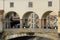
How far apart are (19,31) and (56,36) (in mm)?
3164

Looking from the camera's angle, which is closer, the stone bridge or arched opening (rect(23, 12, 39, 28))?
the stone bridge

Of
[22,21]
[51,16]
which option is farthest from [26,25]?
[51,16]

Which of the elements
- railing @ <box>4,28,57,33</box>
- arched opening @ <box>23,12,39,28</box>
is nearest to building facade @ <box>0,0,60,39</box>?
arched opening @ <box>23,12,39,28</box>

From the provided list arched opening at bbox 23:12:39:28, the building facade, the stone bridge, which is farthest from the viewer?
arched opening at bbox 23:12:39:28

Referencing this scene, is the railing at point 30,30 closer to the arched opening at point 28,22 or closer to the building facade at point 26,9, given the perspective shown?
the building facade at point 26,9

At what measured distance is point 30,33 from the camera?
39.3 metres

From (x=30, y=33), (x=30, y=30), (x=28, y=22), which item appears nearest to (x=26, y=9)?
(x=30, y=30)

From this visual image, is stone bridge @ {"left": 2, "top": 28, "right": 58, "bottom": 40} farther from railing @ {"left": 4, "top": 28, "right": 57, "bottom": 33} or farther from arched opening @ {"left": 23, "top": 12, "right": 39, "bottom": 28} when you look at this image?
arched opening @ {"left": 23, "top": 12, "right": 39, "bottom": 28}

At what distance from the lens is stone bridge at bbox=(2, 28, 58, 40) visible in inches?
1515

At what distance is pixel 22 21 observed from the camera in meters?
39.9

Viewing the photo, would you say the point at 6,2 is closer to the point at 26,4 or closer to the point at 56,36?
the point at 26,4

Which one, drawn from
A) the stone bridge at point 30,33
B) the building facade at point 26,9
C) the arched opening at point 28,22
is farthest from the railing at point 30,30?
the arched opening at point 28,22

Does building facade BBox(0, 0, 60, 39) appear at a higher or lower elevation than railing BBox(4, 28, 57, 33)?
higher

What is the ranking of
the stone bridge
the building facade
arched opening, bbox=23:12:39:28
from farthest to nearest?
arched opening, bbox=23:12:39:28 → the building facade → the stone bridge
